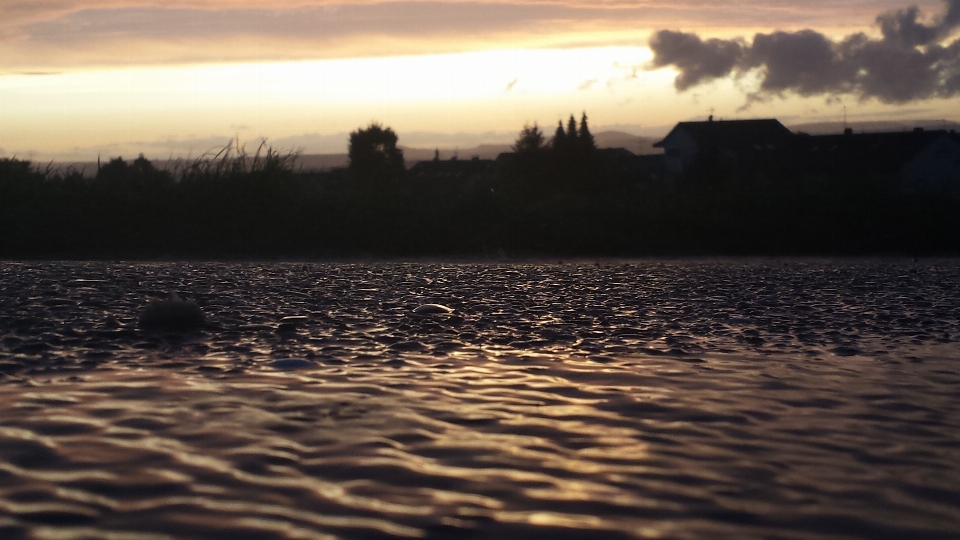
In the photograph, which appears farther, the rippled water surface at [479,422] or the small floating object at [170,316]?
the small floating object at [170,316]

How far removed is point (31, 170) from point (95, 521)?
21.4 metres

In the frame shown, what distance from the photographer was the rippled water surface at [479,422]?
284 centimetres

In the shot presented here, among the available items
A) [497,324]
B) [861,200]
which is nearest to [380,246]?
[861,200]

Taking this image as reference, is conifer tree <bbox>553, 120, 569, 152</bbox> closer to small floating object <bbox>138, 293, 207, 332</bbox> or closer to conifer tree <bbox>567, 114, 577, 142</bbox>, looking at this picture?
conifer tree <bbox>567, 114, 577, 142</bbox>

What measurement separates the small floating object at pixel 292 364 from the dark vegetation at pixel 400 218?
13391mm

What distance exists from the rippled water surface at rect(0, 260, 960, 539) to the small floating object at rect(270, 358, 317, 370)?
46 mm

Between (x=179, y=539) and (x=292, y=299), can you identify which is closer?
(x=179, y=539)

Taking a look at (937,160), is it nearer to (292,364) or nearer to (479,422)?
(292,364)

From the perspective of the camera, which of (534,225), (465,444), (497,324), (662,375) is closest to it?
(465,444)

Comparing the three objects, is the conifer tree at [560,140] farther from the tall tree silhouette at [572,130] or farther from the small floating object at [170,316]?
the small floating object at [170,316]

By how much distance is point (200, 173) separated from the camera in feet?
70.2

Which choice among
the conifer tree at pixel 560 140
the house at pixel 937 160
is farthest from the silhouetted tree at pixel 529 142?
the house at pixel 937 160

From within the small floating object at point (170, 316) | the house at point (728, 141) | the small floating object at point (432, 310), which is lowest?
the small floating object at point (432, 310)

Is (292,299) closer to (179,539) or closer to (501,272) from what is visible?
(501,272)
